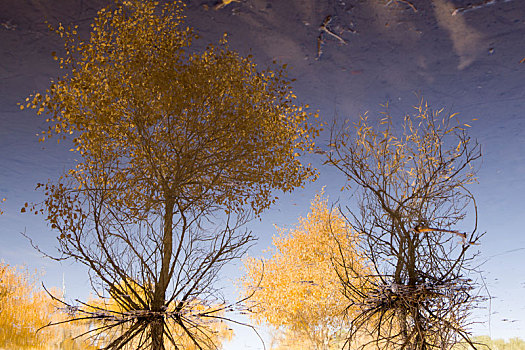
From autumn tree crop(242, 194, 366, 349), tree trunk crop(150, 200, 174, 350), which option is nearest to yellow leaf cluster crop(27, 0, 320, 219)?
tree trunk crop(150, 200, 174, 350)

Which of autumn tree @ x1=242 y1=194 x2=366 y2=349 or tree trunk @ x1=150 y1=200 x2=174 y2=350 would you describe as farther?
autumn tree @ x1=242 y1=194 x2=366 y2=349

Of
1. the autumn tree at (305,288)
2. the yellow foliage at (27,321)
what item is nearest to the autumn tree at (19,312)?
the yellow foliage at (27,321)

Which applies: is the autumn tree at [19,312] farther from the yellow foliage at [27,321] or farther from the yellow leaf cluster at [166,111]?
the yellow leaf cluster at [166,111]

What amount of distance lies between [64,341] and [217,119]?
13279 mm

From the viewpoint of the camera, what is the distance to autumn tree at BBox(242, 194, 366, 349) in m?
15.9

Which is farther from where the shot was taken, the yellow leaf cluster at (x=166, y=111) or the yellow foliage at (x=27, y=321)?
the yellow foliage at (x=27, y=321)

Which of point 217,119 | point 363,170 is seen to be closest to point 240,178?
point 217,119

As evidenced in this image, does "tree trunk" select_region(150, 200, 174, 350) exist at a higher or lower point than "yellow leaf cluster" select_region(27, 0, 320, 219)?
lower

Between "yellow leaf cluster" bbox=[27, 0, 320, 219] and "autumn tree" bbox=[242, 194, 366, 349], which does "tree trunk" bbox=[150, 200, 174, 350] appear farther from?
"autumn tree" bbox=[242, 194, 366, 349]

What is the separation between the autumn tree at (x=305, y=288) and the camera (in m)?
15.9

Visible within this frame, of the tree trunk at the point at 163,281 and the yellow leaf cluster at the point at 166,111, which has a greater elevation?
the yellow leaf cluster at the point at 166,111

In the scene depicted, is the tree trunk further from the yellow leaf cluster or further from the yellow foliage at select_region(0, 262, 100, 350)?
the yellow foliage at select_region(0, 262, 100, 350)

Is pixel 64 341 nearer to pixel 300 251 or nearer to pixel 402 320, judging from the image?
pixel 300 251

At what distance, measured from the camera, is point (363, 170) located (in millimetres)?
5855
